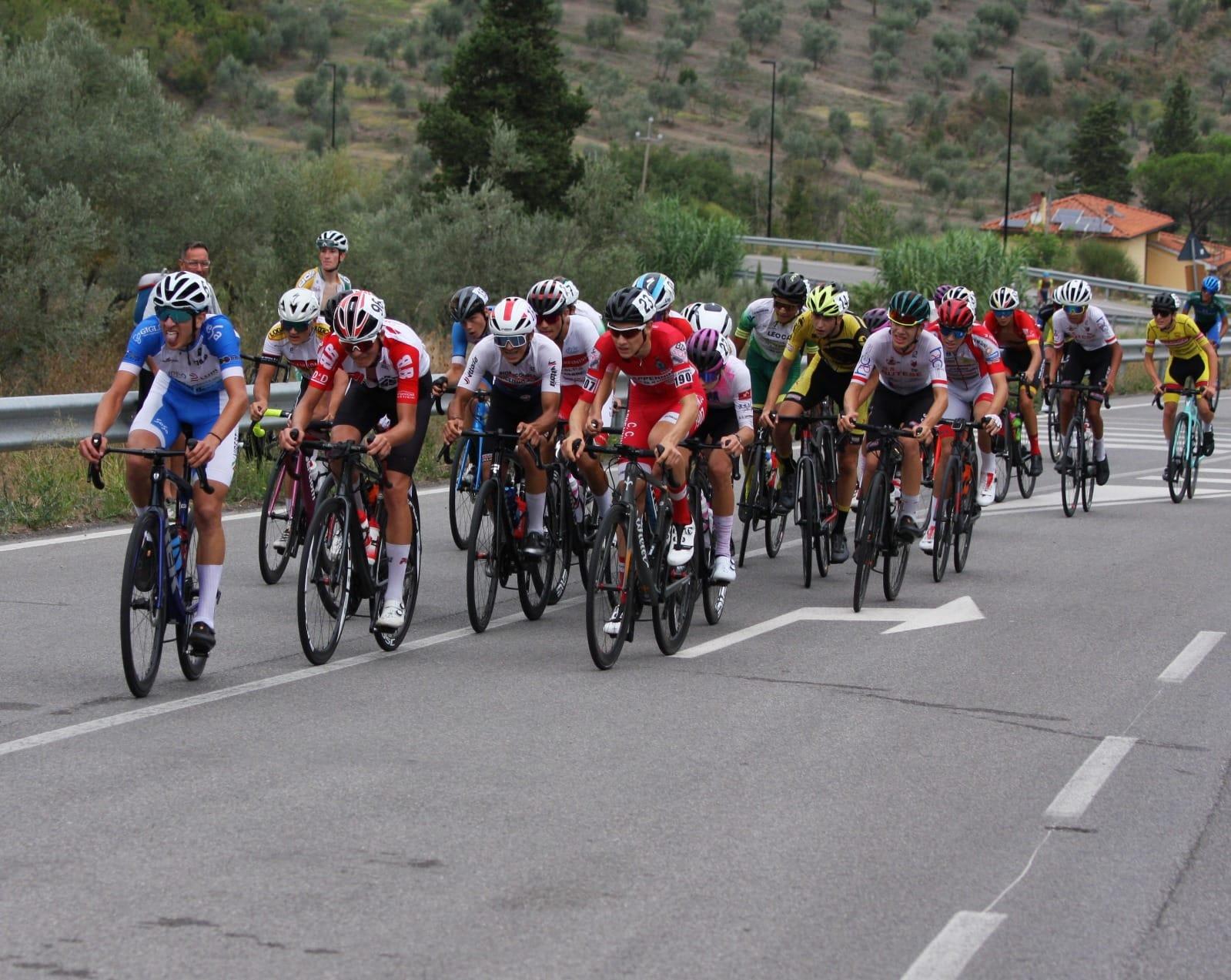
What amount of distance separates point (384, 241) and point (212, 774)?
31.7 metres

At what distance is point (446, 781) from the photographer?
21.9 feet

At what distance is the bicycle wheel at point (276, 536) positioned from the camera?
36.6 ft

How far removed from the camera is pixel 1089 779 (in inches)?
275

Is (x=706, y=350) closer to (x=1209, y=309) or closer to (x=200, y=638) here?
(x=200, y=638)

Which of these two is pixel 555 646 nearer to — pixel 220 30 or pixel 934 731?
pixel 934 731

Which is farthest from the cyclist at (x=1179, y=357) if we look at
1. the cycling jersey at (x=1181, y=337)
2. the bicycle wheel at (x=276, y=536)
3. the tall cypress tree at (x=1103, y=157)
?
the tall cypress tree at (x=1103, y=157)

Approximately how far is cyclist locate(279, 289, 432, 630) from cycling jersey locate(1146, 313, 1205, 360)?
1054 centimetres

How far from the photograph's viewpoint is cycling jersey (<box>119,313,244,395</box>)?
336 inches

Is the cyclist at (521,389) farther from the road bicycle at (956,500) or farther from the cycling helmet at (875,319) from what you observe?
the cycling helmet at (875,319)

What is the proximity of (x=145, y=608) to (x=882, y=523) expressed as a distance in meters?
5.12

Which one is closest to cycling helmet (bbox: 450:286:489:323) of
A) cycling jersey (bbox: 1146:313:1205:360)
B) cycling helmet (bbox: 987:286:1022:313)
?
cycling helmet (bbox: 987:286:1022:313)

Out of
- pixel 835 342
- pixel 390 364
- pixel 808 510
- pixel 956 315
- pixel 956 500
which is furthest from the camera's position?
pixel 956 315

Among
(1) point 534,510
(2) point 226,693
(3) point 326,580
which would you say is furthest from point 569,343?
(2) point 226,693

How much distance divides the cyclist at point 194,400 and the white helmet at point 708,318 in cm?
388
